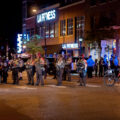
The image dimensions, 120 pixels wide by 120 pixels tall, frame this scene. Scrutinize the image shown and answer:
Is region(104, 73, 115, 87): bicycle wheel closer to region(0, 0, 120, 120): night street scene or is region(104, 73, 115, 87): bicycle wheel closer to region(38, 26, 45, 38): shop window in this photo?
region(0, 0, 120, 120): night street scene

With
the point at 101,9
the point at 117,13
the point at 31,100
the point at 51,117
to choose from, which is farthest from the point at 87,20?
the point at 51,117

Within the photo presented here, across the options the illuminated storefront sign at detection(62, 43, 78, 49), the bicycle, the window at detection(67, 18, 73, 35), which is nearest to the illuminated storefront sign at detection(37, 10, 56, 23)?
the window at detection(67, 18, 73, 35)

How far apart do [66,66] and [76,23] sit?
21542mm

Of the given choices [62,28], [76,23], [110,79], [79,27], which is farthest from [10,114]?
[62,28]

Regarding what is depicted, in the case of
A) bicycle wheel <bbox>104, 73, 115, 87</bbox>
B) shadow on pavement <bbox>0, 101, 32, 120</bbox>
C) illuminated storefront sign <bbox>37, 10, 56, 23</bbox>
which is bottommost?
shadow on pavement <bbox>0, 101, 32, 120</bbox>

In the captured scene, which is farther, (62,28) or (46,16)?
(46,16)

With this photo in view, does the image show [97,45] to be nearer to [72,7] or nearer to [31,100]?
[72,7]

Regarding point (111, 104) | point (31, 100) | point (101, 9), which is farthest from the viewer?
point (101, 9)

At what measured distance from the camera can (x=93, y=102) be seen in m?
12.0

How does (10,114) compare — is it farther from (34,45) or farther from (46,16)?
(34,45)

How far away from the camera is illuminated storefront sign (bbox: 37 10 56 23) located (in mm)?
46906

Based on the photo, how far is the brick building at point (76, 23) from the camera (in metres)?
34.2

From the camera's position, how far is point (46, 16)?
49156 mm

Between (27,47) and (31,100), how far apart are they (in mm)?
40410
